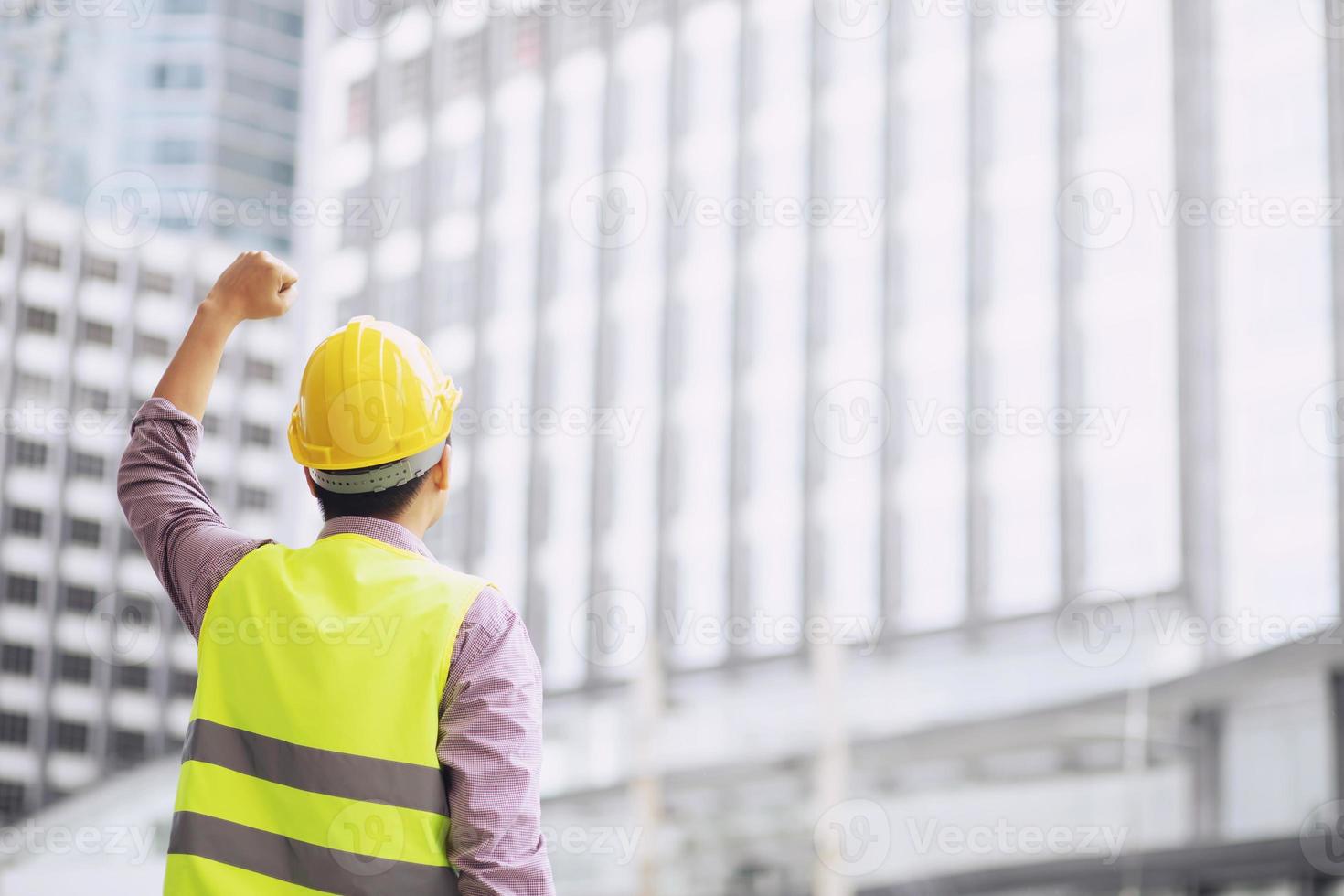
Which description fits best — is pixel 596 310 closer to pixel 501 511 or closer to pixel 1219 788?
pixel 501 511

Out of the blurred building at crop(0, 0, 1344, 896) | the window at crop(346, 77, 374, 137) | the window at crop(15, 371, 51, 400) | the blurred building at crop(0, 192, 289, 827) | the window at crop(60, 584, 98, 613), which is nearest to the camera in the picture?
the blurred building at crop(0, 0, 1344, 896)

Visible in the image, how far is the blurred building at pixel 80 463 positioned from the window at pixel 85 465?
0.04m

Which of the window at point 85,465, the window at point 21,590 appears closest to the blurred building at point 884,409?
the window at point 85,465

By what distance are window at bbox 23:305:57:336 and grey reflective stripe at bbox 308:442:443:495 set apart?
29.1m

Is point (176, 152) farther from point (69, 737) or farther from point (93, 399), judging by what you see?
point (69, 737)

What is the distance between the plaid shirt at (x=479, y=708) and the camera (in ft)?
4.12

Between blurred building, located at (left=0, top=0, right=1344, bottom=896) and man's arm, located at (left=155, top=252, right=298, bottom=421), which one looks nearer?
man's arm, located at (left=155, top=252, right=298, bottom=421)

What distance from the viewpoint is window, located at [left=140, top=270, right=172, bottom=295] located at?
2897 cm

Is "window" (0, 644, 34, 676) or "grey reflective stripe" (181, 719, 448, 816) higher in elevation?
"grey reflective stripe" (181, 719, 448, 816)

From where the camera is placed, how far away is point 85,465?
30000 mm

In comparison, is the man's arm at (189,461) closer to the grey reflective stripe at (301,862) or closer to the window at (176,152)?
the grey reflective stripe at (301,862)

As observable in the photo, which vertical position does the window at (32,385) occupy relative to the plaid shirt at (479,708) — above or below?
above

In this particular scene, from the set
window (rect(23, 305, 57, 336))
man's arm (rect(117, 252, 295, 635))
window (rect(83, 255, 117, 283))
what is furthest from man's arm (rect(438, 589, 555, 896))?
window (rect(83, 255, 117, 283))

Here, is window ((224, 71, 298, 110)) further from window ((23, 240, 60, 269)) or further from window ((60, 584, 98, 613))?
window ((60, 584, 98, 613))
